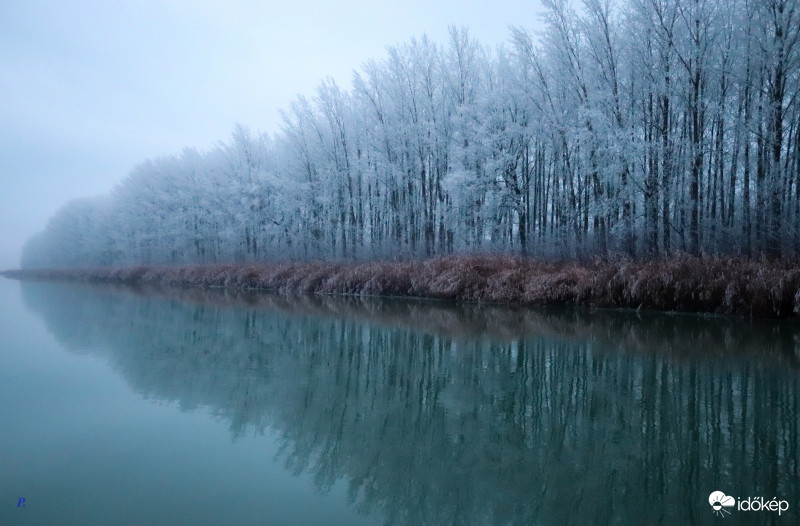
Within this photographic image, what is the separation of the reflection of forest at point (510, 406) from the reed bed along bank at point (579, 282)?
0.99 metres

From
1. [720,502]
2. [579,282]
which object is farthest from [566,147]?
[720,502]

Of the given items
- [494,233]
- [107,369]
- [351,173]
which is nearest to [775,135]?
[494,233]

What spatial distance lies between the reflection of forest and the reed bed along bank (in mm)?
993

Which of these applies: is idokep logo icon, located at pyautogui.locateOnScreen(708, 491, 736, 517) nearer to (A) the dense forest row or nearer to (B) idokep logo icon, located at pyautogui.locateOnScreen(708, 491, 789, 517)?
(B) idokep logo icon, located at pyautogui.locateOnScreen(708, 491, 789, 517)

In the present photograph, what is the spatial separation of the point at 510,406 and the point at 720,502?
2.37 meters

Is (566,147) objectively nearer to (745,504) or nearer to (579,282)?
(579,282)

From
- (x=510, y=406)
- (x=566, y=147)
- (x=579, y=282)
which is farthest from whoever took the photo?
(x=566, y=147)

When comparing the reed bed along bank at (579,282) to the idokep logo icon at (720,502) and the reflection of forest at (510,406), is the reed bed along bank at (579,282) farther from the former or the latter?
the idokep logo icon at (720,502)

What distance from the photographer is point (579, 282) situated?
47.8 feet

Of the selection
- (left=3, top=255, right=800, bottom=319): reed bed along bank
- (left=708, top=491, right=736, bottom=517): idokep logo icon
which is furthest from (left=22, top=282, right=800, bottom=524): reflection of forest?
(left=3, top=255, right=800, bottom=319): reed bed along bank

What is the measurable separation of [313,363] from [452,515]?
492cm

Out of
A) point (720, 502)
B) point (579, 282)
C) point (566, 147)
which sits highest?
point (566, 147)

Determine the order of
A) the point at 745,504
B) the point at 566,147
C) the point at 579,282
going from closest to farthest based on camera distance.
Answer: the point at 745,504, the point at 579,282, the point at 566,147

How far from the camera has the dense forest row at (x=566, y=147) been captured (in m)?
14.4
